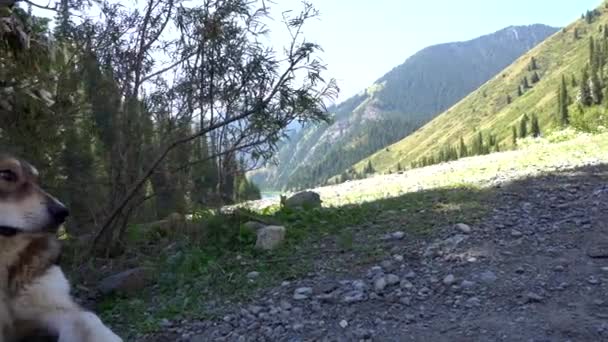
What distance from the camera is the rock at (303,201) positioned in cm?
839

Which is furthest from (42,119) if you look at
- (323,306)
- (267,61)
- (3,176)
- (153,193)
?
(3,176)

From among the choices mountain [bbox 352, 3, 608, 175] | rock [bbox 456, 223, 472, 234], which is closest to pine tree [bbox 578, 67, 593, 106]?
mountain [bbox 352, 3, 608, 175]

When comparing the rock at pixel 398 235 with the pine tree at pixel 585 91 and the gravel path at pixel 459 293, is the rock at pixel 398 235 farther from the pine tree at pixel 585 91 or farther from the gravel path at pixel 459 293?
the pine tree at pixel 585 91

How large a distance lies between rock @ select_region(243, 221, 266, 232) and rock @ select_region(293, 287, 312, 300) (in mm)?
1624

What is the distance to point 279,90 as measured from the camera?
671 cm

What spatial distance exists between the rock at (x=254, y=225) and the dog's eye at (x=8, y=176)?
4354mm

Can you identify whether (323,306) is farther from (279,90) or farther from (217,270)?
(279,90)

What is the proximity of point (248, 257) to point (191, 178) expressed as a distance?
4.31 ft

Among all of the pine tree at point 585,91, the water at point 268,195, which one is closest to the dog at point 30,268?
the water at point 268,195

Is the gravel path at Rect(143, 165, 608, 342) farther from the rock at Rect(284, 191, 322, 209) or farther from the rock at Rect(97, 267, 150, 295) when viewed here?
the rock at Rect(284, 191, 322, 209)

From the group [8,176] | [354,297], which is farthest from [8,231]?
[354,297]

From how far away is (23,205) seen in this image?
107 inches

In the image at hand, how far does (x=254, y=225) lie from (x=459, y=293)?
9.42 feet

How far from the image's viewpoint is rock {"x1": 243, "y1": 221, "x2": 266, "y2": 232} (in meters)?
7.06
